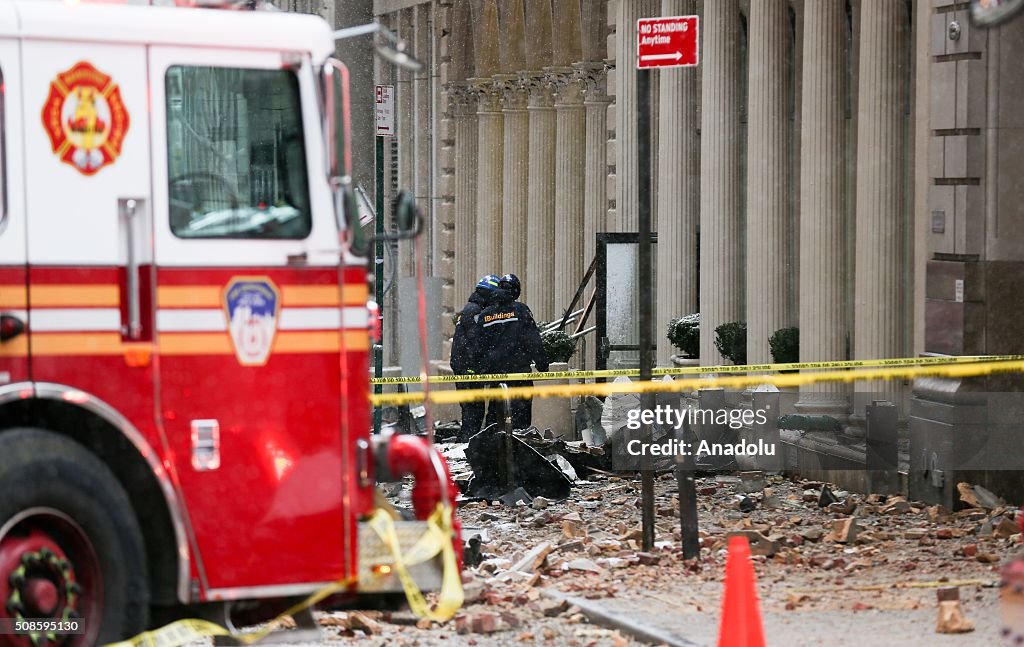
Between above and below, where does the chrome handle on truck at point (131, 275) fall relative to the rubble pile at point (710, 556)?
above

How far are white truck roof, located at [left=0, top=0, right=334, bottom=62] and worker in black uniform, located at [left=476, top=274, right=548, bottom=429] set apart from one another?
1027 centimetres

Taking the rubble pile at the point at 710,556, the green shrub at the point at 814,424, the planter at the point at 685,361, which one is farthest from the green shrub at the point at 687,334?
the rubble pile at the point at 710,556

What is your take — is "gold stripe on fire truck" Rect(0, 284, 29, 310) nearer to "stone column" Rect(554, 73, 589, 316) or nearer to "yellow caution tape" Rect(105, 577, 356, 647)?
"yellow caution tape" Rect(105, 577, 356, 647)

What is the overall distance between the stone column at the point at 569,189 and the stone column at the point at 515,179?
2.22m

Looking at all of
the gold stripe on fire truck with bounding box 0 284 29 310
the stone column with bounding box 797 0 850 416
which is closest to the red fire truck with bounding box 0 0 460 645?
the gold stripe on fire truck with bounding box 0 284 29 310

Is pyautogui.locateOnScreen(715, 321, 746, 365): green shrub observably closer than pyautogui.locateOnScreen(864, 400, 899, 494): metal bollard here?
No

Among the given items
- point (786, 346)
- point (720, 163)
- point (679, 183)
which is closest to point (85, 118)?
point (786, 346)

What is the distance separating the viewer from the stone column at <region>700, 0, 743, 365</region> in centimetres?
2072

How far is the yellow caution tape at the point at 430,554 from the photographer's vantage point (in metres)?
8.55

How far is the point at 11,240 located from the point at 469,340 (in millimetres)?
11161

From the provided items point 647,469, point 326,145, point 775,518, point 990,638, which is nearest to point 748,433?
point 775,518

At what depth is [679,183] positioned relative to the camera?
2211 cm

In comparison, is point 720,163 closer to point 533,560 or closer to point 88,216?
point 533,560

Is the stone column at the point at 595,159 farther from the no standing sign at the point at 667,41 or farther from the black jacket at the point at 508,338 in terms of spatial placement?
the no standing sign at the point at 667,41
